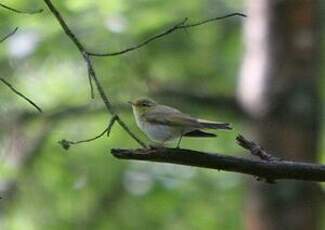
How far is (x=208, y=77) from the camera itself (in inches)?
358

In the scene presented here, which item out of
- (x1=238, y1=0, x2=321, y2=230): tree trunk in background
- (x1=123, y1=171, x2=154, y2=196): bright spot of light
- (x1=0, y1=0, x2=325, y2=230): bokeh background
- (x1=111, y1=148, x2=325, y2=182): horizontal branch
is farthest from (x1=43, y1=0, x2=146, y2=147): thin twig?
(x1=123, y1=171, x2=154, y2=196): bright spot of light

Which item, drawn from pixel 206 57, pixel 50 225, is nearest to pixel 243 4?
pixel 206 57

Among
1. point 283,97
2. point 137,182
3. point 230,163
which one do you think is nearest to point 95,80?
point 230,163

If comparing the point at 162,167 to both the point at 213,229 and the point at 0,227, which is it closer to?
the point at 213,229

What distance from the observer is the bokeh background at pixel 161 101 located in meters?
6.78

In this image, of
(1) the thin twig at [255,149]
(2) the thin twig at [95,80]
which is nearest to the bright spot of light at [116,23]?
(2) the thin twig at [95,80]

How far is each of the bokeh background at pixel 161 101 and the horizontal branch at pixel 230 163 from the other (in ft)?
10.8

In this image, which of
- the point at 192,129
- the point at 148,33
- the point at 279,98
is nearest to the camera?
the point at 192,129

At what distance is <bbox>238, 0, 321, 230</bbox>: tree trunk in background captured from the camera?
6613 mm

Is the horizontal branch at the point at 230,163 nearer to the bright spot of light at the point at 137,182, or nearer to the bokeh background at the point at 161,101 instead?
the bokeh background at the point at 161,101

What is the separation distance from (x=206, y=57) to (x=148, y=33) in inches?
53.1

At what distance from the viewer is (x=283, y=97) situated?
6.71 metres

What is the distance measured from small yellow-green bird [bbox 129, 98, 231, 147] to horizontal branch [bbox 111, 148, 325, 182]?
1.20ft

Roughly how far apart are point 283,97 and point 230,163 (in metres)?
4.03
